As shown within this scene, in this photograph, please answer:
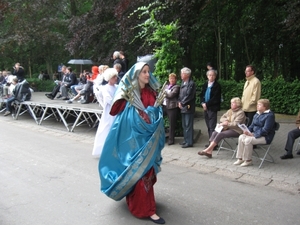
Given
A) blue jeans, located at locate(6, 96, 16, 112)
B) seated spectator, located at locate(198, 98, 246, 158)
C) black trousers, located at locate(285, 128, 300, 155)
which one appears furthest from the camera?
blue jeans, located at locate(6, 96, 16, 112)

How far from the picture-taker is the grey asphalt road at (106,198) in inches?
163

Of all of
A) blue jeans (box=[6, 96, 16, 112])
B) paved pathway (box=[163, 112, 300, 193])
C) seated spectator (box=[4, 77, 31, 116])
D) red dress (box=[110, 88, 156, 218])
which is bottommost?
paved pathway (box=[163, 112, 300, 193])

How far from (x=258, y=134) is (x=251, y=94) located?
1.25 m

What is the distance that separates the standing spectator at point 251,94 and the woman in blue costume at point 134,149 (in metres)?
3.64

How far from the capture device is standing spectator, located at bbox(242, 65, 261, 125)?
7234 mm

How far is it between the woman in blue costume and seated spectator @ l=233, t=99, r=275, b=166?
271 cm

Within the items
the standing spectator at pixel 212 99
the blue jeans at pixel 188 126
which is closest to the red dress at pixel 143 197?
the standing spectator at pixel 212 99

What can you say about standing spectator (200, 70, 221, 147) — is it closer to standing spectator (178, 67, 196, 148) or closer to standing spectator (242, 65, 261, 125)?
standing spectator (178, 67, 196, 148)

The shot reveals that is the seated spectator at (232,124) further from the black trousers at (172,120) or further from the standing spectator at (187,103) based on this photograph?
the black trousers at (172,120)

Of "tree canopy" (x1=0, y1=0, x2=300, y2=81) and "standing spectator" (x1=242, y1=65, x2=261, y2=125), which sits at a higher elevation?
"tree canopy" (x1=0, y1=0, x2=300, y2=81)

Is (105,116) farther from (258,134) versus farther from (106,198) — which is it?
(258,134)

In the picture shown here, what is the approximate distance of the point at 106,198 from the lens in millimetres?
4770

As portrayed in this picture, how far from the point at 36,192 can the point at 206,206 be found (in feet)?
8.29

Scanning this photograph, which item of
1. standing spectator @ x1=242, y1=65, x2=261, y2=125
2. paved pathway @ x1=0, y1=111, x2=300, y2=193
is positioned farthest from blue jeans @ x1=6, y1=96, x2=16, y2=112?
standing spectator @ x1=242, y1=65, x2=261, y2=125
